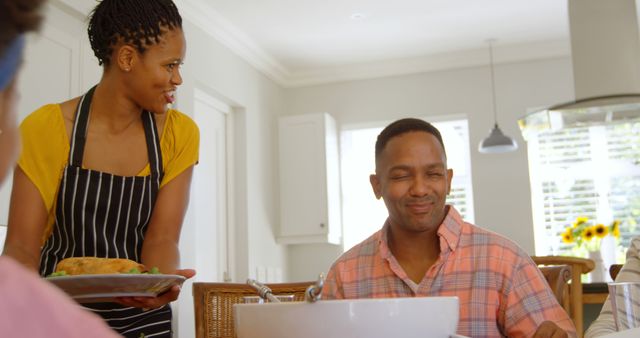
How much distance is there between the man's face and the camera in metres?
1.51

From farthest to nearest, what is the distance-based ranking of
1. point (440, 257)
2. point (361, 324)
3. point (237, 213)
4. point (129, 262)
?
point (237, 213) → point (440, 257) → point (129, 262) → point (361, 324)

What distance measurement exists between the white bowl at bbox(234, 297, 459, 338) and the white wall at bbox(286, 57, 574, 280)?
522 centimetres

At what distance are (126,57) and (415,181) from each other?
0.63m

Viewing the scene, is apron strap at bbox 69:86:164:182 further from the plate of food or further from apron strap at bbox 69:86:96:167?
the plate of food

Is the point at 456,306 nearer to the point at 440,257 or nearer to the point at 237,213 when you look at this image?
the point at 440,257

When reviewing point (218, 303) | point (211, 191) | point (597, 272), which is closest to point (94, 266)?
point (218, 303)

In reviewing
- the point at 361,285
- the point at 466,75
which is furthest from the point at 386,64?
the point at 361,285

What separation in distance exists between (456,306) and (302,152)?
5.38m

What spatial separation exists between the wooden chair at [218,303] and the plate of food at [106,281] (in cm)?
37

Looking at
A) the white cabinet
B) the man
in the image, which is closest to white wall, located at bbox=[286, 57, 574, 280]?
the white cabinet

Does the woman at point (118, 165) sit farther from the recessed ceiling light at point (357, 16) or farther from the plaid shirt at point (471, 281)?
the recessed ceiling light at point (357, 16)

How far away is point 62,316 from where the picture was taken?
32cm

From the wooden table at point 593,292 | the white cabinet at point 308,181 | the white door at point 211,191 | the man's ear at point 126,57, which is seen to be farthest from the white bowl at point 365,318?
the white cabinet at point 308,181

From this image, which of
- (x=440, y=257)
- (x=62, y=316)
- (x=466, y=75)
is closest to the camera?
(x=62, y=316)
